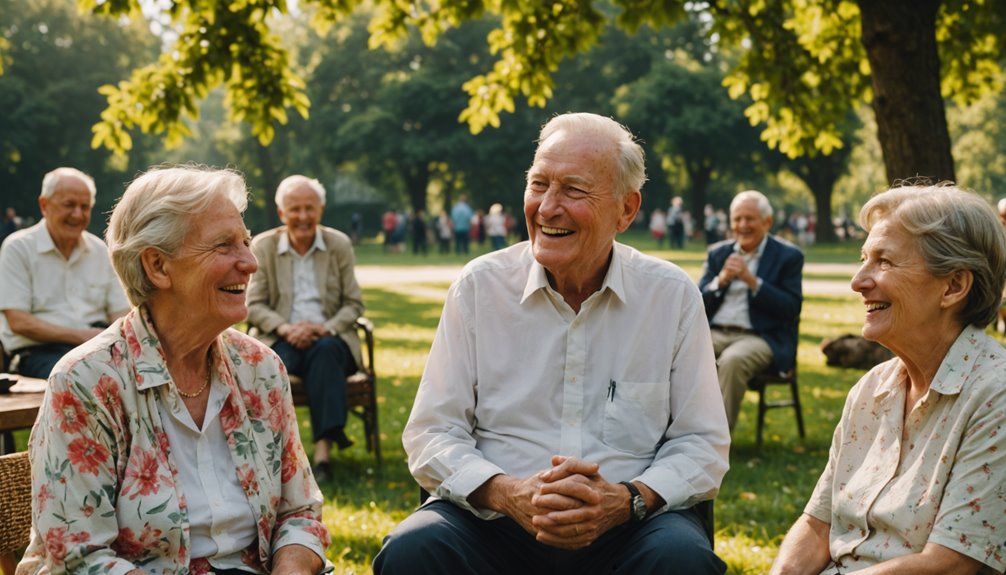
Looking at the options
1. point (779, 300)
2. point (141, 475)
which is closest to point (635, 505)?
point (141, 475)

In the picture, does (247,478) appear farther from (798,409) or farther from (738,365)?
(798,409)

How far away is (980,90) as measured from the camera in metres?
13.1

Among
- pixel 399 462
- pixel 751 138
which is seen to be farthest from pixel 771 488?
pixel 751 138

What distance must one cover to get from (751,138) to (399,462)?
47.4m

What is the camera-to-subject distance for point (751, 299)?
7613mm

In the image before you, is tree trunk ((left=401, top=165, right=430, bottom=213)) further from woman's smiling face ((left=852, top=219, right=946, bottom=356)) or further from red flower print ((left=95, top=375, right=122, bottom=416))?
red flower print ((left=95, top=375, right=122, bottom=416))

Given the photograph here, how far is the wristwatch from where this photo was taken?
325cm

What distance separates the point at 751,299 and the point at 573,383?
4380 mm

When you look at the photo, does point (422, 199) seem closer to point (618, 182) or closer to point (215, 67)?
point (215, 67)

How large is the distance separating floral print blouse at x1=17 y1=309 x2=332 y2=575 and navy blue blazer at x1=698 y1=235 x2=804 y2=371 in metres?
4.93

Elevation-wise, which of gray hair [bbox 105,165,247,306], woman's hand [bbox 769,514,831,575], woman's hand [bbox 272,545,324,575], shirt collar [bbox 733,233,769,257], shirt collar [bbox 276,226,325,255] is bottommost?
woman's hand [bbox 769,514,831,575]

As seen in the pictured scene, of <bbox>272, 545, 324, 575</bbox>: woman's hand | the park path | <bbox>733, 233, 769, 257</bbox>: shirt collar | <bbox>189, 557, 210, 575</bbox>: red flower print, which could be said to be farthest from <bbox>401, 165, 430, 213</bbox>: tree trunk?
<bbox>189, 557, 210, 575</bbox>: red flower print

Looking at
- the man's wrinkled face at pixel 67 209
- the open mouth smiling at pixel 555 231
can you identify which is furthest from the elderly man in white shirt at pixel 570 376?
the man's wrinkled face at pixel 67 209

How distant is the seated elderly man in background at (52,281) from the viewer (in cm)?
664
